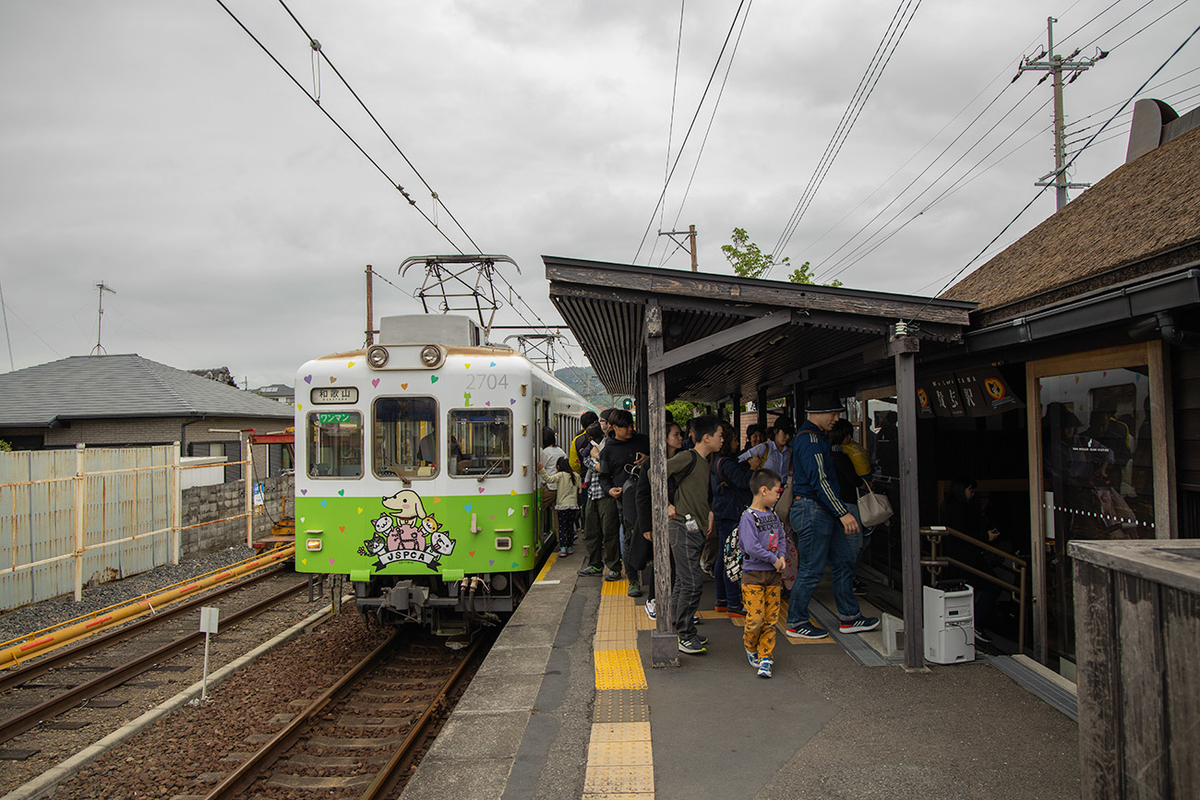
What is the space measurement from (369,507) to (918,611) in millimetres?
4586

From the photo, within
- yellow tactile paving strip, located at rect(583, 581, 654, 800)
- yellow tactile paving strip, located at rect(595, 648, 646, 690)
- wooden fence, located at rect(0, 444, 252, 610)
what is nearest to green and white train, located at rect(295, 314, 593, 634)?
yellow tactile paving strip, located at rect(583, 581, 654, 800)

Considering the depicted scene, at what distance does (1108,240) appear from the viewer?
4570 mm

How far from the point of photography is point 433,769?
3.79m

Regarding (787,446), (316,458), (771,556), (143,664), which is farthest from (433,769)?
(143,664)

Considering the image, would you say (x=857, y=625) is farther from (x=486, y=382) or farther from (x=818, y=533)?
(x=486, y=382)

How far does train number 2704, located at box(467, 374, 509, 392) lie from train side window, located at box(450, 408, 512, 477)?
0.21 m

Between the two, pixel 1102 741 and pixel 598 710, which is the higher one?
pixel 1102 741

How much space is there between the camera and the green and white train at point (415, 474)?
6664 millimetres

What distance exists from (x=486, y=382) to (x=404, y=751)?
124 inches

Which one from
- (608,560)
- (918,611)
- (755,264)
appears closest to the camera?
(918,611)

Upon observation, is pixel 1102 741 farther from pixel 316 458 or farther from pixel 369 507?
pixel 316 458

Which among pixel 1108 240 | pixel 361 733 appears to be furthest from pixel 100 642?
pixel 1108 240

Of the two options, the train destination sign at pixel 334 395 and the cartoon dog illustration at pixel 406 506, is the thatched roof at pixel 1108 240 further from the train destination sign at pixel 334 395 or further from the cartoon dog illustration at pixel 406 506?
the train destination sign at pixel 334 395

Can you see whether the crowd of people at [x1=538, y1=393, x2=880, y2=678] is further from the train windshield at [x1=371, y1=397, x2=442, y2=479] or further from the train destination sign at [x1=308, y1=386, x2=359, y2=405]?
the train destination sign at [x1=308, y1=386, x2=359, y2=405]
